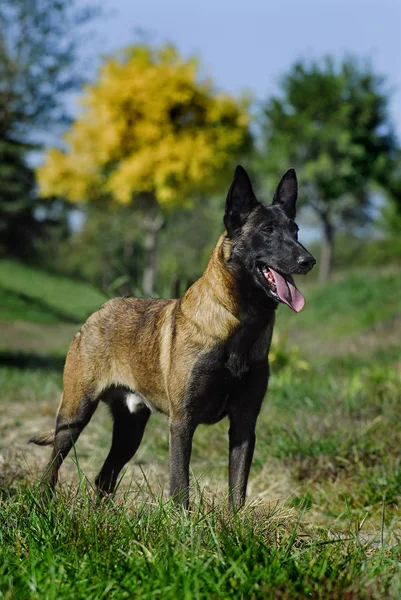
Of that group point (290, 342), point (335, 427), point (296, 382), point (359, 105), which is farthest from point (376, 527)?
point (359, 105)

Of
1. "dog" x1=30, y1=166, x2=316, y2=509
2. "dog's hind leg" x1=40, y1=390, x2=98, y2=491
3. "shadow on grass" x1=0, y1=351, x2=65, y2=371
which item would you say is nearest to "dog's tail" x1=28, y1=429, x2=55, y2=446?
"dog's hind leg" x1=40, y1=390, x2=98, y2=491

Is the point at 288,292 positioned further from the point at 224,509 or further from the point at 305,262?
the point at 224,509

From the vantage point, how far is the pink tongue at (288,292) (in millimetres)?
3445

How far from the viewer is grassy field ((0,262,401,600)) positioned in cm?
262

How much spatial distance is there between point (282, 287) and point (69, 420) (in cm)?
156

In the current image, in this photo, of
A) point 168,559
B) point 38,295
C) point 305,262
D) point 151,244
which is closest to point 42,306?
point 38,295

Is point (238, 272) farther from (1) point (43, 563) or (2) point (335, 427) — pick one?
(2) point (335, 427)

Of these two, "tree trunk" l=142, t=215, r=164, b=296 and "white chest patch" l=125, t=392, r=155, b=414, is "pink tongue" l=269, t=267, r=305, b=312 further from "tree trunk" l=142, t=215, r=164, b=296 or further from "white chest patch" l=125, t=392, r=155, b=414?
"tree trunk" l=142, t=215, r=164, b=296

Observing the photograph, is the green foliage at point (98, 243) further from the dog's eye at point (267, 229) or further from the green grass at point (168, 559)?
the green grass at point (168, 559)

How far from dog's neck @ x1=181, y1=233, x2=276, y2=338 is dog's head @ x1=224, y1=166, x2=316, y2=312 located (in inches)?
2.4

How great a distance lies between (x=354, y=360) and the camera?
11.0 metres

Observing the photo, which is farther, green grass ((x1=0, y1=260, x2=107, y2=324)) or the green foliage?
the green foliage

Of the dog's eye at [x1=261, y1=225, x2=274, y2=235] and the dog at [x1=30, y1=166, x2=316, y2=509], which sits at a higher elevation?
the dog's eye at [x1=261, y1=225, x2=274, y2=235]

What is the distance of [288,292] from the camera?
349 cm
